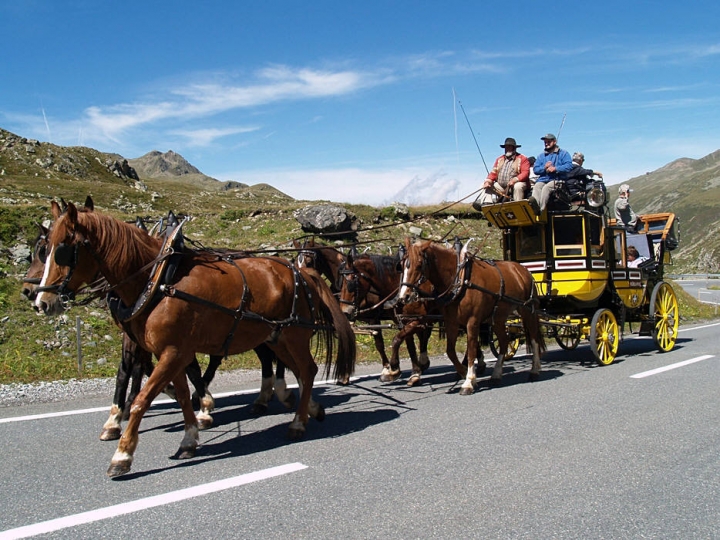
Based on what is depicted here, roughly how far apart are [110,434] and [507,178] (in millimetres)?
7864

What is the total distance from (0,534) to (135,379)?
9.81 feet

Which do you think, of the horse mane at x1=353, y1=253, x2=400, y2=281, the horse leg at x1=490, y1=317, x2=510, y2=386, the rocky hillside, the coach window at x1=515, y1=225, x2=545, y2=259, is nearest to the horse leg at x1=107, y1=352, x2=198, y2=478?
the horse mane at x1=353, y1=253, x2=400, y2=281

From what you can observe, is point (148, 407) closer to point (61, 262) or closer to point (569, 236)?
point (61, 262)

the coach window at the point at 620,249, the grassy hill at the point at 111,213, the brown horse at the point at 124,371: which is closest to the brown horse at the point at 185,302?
the brown horse at the point at 124,371

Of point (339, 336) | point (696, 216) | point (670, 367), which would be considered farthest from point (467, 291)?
point (696, 216)

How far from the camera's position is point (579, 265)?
10.9 metres

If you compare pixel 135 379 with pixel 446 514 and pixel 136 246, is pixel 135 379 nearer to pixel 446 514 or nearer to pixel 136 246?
pixel 136 246

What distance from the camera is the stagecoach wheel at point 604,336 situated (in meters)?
10.5

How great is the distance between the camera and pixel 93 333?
11.7m

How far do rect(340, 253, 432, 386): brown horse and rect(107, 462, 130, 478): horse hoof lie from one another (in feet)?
15.8

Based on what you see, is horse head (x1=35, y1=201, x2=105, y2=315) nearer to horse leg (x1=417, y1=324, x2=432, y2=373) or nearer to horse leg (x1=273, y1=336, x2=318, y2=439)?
horse leg (x1=273, y1=336, x2=318, y2=439)

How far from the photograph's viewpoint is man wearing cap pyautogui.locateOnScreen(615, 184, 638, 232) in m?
12.9

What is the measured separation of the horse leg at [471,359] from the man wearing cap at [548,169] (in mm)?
2857

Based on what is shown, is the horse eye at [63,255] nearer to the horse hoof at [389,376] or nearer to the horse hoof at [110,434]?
the horse hoof at [110,434]
